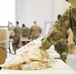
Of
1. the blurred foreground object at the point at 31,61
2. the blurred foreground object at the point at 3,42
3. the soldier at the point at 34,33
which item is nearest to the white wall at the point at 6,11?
the soldier at the point at 34,33

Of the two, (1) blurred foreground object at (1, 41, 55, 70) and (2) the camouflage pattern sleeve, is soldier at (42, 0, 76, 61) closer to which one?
(2) the camouflage pattern sleeve

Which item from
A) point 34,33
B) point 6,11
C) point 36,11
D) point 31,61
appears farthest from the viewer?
point 36,11

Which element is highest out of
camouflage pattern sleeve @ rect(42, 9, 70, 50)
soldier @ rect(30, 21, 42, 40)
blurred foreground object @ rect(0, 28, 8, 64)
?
camouflage pattern sleeve @ rect(42, 9, 70, 50)

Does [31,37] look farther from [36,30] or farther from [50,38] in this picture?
[50,38]

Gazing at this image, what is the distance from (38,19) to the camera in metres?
13.6

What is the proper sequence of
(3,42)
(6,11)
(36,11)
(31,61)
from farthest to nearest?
(36,11), (6,11), (3,42), (31,61)

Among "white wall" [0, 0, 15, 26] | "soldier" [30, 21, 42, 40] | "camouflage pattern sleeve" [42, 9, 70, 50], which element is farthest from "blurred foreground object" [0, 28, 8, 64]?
"white wall" [0, 0, 15, 26]

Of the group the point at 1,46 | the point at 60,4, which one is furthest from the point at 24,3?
the point at 1,46

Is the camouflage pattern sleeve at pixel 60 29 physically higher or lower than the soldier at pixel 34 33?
higher

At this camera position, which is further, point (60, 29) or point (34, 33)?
point (34, 33)

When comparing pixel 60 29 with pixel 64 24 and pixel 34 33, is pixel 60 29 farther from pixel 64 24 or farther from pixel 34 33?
pixel 34 33

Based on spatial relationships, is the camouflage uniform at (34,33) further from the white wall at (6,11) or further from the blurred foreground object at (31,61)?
the blurred foreground object at (31,61)

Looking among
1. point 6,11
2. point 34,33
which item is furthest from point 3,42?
point 6,11

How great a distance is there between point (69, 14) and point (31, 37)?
8.56 metres
